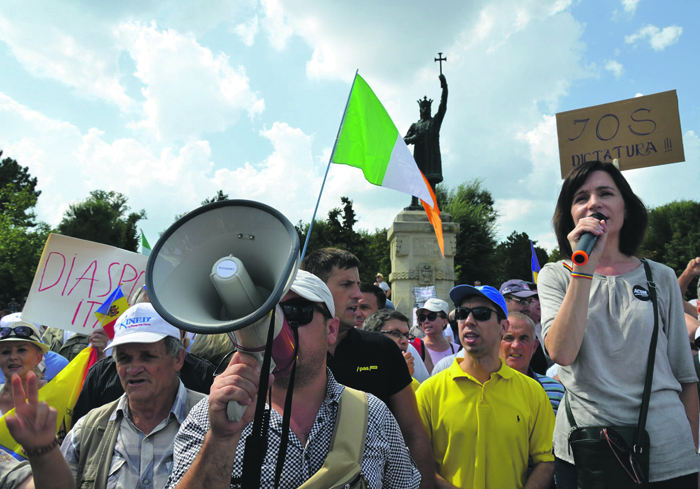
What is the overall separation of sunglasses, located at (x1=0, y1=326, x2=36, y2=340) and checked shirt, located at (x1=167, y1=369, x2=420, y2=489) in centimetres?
244

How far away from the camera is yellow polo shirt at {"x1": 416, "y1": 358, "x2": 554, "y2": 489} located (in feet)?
7.66

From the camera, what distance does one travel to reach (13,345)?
10.9ft

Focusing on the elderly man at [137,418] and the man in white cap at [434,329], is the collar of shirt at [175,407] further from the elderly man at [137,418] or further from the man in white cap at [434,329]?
the man in white cap at [434,329]

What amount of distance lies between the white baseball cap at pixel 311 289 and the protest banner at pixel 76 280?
2713mm

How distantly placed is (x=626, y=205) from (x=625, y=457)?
39.3 inches

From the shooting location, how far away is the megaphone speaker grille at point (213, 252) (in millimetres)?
1230

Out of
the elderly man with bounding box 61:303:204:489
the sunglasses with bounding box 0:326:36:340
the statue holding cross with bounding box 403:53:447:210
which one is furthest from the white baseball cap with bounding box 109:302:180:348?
the statue holding cross with bounding box 403:53:447:210

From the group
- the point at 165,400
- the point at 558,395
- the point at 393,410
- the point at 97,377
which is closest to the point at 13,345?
the point at 97,377

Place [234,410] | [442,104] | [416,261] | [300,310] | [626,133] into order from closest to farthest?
1. [234,410]
2. [300,310]
3. [626,133]
4. [416,261]
5. [442,104]

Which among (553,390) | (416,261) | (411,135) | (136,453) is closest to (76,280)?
(136,453)

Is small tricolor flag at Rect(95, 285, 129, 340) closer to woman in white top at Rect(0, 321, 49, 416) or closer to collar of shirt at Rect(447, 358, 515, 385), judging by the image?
woman in white top at Rect(0, 321, 49, 416)

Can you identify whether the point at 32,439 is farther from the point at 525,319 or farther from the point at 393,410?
the point at 525,319

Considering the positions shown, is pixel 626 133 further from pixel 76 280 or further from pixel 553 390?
pixel 76 280

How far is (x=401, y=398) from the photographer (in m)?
2.43
